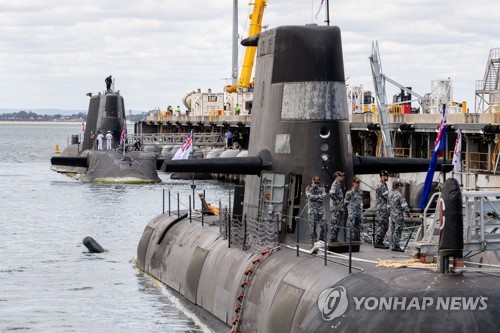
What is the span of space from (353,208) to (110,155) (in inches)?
2065

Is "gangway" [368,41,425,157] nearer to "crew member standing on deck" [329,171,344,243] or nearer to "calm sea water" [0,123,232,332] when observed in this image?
"calm sea water" [0,123,232,332]

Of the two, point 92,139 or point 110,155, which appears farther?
point 92,139

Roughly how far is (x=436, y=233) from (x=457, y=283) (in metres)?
2.69

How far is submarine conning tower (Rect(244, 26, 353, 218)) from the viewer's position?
2167 cm

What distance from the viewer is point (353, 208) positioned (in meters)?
20.5

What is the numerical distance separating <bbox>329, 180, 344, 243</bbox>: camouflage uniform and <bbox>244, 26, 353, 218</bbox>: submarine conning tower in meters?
0.97

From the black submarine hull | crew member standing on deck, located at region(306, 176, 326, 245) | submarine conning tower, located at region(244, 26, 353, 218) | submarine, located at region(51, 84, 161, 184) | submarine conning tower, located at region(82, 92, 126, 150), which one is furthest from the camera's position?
submarine conning tower, located at region(82, 92, 126, 150)

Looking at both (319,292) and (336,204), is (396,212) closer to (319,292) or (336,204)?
(336,204)

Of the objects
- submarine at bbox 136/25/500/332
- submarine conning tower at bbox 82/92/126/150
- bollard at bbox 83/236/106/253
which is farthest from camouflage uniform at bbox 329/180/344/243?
submarine conning tower at bbox 82/92/126/150

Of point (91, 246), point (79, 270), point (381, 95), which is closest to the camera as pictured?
point (79, 270)

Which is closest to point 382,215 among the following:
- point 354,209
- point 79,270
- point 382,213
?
point 382,213

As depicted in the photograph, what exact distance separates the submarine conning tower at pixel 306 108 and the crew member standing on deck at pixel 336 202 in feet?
3.17

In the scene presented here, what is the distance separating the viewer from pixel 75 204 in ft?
190

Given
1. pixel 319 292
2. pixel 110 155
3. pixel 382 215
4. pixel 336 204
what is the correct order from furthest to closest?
pixel 110 155
pixel 336 204
pixel 382 215
pixel 319 292
